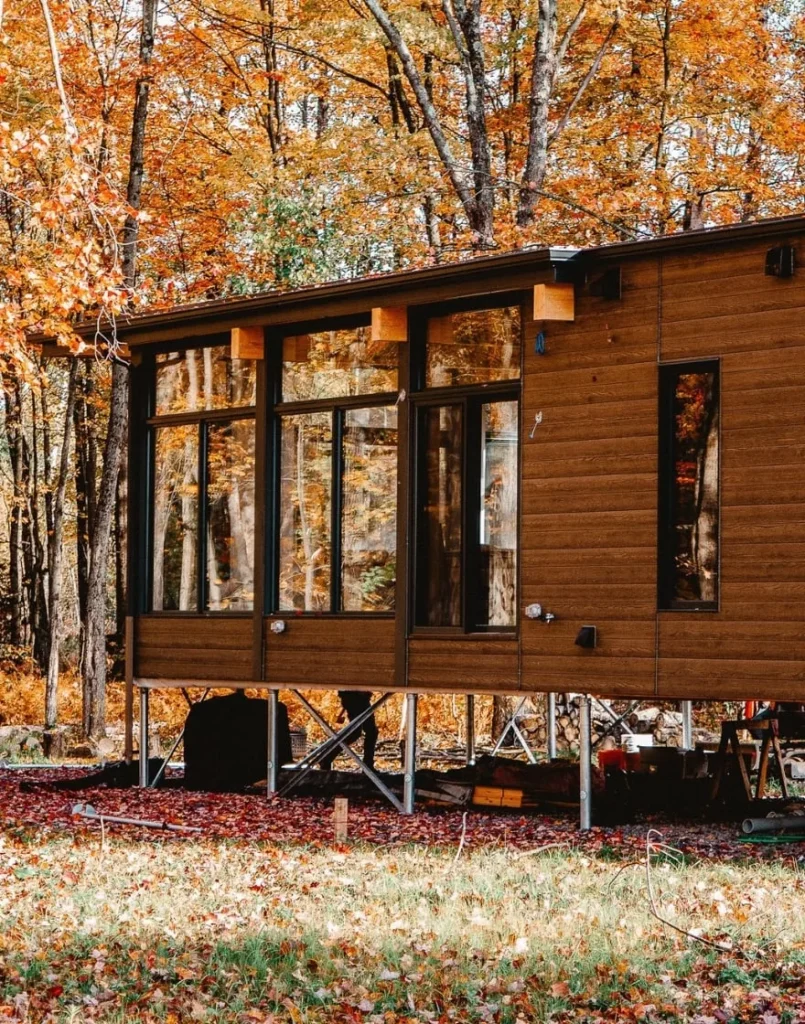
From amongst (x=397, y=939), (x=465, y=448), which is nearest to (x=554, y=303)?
(x=465, y=448)

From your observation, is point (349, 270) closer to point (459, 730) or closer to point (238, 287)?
point (238, 287)

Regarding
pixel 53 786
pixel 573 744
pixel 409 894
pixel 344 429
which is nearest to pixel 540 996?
pixel 409 894

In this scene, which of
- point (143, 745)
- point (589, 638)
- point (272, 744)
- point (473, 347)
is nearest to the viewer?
A: point (589, 638)

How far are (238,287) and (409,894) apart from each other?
15.1 meters

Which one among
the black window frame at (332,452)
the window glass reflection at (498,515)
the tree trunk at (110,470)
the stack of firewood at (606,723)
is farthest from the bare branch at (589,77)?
the window glass reflection at (498,515)

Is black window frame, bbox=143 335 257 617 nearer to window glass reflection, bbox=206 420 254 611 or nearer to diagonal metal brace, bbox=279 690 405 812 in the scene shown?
window glass reflection, bbox=206 420 254 611

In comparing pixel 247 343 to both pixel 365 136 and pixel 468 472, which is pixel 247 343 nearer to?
pixel 468 472

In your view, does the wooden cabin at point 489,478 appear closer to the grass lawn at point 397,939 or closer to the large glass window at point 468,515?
the large glass window at point 468,515

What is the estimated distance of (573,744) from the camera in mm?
20109

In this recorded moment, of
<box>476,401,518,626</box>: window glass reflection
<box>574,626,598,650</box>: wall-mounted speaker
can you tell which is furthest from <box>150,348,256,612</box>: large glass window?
<box>574,626,598,650</box>: wall-mounted speaker

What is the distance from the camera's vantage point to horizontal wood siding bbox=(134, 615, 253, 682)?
14891 millimetres

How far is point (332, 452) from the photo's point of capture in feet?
46.4

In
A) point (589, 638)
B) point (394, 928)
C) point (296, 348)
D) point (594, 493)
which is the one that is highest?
point (296, 348)

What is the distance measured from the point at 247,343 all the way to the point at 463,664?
371 centimetres
